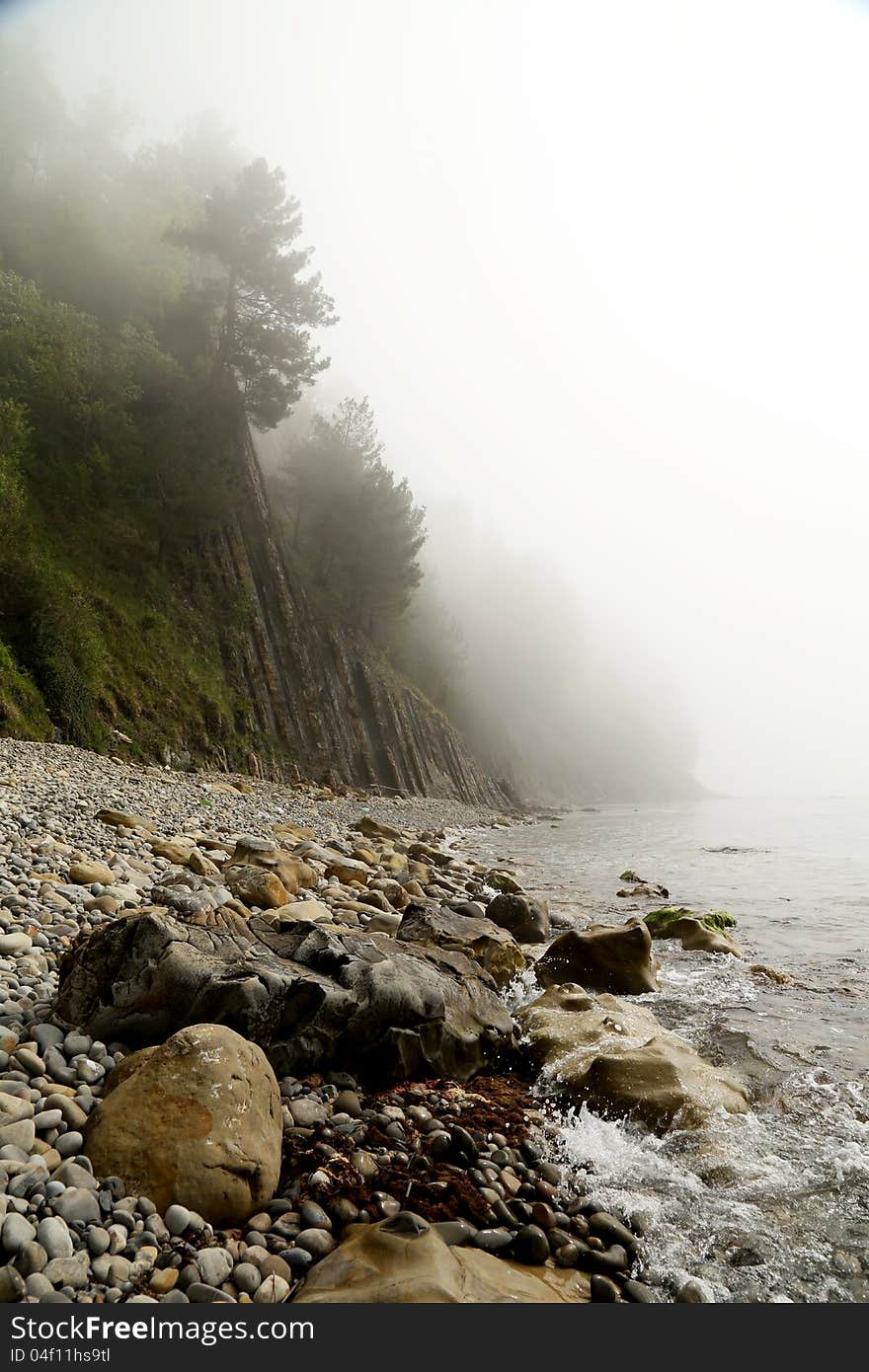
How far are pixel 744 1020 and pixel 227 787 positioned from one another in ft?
52.0

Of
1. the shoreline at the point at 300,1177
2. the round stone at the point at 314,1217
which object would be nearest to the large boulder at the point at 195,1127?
the shoreline at the point at 300,1177

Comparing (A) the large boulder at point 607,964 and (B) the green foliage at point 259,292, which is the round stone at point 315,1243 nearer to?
(A) the large boulder at point 607,964

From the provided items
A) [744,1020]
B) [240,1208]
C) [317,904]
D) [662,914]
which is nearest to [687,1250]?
[240,1208]

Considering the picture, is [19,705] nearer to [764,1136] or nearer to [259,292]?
[764,1136]

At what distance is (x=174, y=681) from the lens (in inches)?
910

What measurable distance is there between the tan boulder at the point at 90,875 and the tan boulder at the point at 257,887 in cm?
144

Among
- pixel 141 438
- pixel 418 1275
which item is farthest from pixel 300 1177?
pixel 141 438

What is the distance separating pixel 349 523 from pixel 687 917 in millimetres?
35759

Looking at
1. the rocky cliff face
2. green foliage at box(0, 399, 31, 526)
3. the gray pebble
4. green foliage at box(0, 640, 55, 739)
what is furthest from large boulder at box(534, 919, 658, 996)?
the rocky cliff face

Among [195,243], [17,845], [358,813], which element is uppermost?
[195,243]

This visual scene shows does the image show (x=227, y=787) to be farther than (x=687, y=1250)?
Yes

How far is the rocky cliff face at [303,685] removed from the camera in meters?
28.9

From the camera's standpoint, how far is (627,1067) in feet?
17.2
